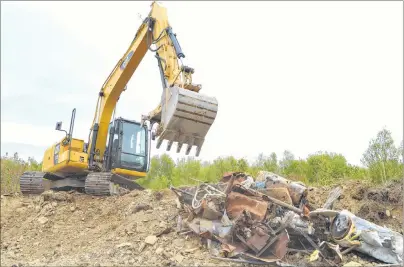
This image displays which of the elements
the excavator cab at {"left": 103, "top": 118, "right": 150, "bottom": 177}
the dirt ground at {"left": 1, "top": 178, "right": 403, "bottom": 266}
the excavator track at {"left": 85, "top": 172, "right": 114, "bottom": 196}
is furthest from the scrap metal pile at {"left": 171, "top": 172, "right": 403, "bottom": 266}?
the excavator cab at {"left": 103, "top": 118, "right": 150, "bottom": 177}

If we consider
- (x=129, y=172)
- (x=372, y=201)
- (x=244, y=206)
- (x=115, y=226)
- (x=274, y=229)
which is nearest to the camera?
(x=274, y=229)

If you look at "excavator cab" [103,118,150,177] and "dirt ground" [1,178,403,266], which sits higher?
"excavator cab" [103,118,150,177]

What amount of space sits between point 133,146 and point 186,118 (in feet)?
14.8

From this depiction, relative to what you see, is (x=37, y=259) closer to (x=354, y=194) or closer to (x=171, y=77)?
(x=171, y=77)

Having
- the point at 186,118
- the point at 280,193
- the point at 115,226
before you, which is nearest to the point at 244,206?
the point at 280,193

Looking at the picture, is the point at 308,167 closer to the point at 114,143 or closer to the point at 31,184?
the point at 114,143

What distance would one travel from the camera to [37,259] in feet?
22.6

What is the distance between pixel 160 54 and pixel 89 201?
3689 millimetres

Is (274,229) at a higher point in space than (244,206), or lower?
lower

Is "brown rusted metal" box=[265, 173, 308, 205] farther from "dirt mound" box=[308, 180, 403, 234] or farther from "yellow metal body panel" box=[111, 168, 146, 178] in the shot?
"yellow metal body panel" box=[111, 168, 146, 178]

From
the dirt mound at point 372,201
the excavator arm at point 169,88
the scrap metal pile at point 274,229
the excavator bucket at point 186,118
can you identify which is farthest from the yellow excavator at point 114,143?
the dirt mound at point 372,201

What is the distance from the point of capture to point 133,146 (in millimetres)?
10430

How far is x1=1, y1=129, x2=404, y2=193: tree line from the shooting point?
10195 mm

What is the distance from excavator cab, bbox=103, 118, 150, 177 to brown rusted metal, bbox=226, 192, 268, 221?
173 inches
